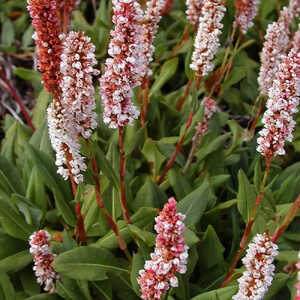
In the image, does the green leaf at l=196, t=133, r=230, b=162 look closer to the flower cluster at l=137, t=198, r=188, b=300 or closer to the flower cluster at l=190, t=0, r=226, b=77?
the flower cluster at l=190, t=0, r=226, b=77

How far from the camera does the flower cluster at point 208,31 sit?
2426 mm

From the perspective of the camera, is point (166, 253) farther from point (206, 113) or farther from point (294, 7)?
point (294, 7)

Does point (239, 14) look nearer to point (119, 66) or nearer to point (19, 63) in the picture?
point (119, 66)

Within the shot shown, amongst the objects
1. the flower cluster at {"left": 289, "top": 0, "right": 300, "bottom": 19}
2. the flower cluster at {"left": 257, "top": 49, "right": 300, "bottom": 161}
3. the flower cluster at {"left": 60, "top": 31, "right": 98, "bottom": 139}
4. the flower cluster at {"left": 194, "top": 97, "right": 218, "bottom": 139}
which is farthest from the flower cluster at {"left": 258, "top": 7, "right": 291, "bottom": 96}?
the flower cluster at {"left": 60, "top": 31, "right": 98, "bottom": 139}

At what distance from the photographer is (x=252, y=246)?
179cm

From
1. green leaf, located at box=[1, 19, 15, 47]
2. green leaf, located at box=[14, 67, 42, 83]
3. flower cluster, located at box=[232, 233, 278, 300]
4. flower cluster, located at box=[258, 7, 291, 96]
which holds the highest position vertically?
flower cluster, located at box=[258, 7, 291, 96]

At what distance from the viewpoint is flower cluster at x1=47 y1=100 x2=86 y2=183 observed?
1938 millimetres

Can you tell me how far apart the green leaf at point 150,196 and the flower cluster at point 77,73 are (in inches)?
38.2

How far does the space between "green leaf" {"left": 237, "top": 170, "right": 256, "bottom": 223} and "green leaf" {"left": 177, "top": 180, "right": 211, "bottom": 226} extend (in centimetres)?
24

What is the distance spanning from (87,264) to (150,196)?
0.60 m

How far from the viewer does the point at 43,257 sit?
2191 millimetres

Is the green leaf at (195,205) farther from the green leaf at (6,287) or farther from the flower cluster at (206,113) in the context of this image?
the green leaf at (6,287)

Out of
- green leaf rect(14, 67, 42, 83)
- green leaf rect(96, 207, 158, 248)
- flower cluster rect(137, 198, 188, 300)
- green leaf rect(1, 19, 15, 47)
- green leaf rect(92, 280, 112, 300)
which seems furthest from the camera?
green leaf rect(1, 19, 15, 47)

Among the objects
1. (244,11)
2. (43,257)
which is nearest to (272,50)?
(244,11)
